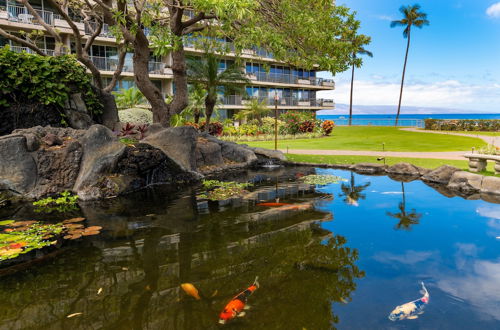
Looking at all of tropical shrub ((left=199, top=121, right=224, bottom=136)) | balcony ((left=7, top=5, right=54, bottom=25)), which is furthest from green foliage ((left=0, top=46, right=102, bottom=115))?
balcony ((left=7, top=5, right=54, bottom=25))

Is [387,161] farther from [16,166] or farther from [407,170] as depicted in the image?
[16,166]

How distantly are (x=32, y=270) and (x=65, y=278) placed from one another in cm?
62

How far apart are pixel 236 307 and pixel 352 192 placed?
20.9ft

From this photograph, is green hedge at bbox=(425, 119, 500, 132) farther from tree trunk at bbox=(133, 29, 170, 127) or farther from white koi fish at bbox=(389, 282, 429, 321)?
white koi fish at bbox=(389, 282, 429, 321)

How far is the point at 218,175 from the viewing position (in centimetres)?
1185

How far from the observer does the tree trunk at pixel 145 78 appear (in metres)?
11.7

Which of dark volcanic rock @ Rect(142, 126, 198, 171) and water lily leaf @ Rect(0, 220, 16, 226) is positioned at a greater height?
dark volcanic rock @ Rect(142, 126, 198, 171)

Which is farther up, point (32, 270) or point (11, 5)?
point (11, 5)

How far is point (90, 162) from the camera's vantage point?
891 cm

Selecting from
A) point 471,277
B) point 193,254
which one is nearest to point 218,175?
point 193,254

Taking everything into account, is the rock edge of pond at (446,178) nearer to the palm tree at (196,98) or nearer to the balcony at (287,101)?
the palm tree at (196,98)

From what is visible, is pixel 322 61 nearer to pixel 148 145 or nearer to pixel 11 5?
pixel 148 145

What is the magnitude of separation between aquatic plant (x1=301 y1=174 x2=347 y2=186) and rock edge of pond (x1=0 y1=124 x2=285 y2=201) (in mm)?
3554

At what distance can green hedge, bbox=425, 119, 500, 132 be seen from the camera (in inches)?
1334
